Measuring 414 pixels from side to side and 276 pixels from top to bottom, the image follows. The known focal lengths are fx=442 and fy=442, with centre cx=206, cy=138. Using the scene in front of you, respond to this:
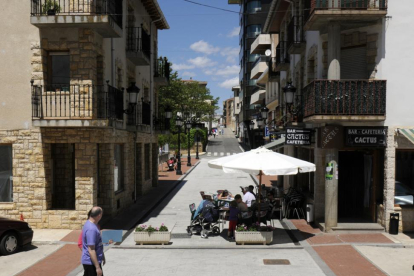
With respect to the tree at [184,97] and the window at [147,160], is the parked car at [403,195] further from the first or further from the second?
the tree at [184,97]

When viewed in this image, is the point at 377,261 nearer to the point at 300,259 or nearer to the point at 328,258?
the point at 328,258

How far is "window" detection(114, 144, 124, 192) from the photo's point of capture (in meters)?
18.4

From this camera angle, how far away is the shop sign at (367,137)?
1420 centimetres

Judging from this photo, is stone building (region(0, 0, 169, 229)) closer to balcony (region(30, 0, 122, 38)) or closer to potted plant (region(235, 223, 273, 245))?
balcony (region(30, 0, 122, 38))

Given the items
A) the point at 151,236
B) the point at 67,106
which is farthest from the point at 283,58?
the point at 151,236

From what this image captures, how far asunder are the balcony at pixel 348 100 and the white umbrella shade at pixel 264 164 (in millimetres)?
1915

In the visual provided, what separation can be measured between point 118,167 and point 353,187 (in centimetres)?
973

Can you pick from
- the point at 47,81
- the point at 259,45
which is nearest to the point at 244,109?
the point at 259,45

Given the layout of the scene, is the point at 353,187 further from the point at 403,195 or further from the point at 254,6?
the point at 254,6

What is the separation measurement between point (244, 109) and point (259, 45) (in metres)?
32.3

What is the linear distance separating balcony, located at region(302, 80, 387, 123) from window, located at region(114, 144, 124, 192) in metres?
8.61

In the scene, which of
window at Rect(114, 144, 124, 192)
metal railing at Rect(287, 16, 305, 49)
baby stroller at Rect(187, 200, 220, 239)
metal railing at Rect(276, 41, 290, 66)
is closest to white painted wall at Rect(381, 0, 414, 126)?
metal railing at Rect(287, 16, 305, 49)

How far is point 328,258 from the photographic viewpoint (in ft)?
38.4

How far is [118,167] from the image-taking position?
19.2 metres
